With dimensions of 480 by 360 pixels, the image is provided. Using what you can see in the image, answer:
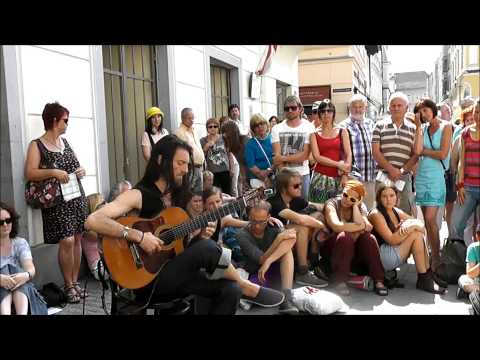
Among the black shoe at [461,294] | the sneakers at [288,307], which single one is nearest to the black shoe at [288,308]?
the sneakers at [288,307]

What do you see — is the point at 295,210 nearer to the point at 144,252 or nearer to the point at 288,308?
the point at 288,308

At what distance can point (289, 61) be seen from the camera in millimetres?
11523

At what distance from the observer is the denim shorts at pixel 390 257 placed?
4.08m

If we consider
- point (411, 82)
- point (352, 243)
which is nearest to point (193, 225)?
point (352, 243)

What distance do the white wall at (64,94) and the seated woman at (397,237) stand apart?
2668 millimetres

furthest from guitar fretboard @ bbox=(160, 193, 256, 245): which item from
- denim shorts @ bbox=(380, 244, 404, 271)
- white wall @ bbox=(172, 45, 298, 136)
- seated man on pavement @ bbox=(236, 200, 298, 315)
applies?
white wall @ bbox=(172, 45, 298, 136)

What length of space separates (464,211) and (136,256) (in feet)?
9.01

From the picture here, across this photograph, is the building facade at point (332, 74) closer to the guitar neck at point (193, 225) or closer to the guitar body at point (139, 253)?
the guitar neck at point (193, 225)

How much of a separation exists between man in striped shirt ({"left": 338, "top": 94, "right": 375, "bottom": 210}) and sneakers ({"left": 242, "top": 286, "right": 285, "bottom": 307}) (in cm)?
172

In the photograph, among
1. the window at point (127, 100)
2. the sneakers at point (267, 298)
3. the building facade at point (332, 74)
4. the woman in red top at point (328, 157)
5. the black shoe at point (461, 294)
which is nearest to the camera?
the sneakers at point (267, 298)

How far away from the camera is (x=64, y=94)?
4504 millimetres
